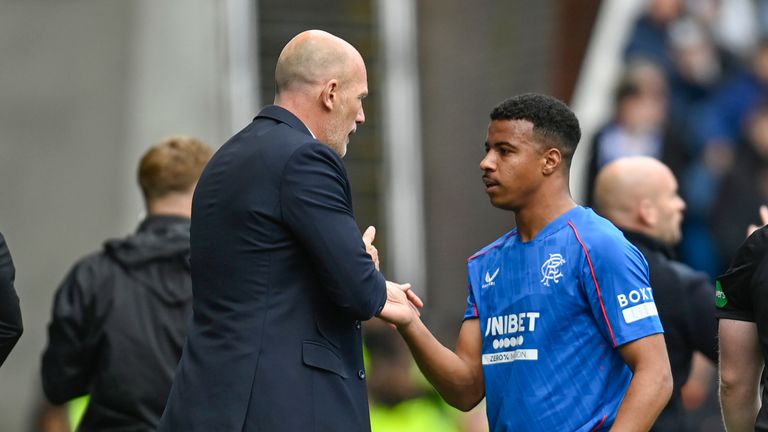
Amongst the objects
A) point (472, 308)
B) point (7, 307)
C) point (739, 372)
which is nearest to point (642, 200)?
point (472, 308)

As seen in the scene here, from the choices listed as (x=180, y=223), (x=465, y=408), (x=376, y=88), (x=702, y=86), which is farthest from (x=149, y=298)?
(x=376, y=88)

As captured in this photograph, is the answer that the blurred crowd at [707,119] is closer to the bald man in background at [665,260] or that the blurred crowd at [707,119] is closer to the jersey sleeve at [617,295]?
the bald man in background at [665,260]

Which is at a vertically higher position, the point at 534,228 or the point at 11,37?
the point at 11,37

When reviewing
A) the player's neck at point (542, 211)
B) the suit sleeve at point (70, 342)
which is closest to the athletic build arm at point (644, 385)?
the player's neck at point (542, 211)

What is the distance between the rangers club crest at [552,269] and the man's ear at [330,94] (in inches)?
31.5

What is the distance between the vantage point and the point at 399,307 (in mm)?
4234

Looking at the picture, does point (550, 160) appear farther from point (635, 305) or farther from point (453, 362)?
point (453, 362)

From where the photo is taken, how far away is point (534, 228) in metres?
4.42

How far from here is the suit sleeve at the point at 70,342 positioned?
223 inches

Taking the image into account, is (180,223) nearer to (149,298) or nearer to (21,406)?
(149,298)

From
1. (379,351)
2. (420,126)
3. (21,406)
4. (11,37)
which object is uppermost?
(11,37)

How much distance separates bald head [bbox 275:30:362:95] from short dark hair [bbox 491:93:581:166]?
53cm

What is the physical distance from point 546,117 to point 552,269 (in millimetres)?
477

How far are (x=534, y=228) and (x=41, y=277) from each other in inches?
291
